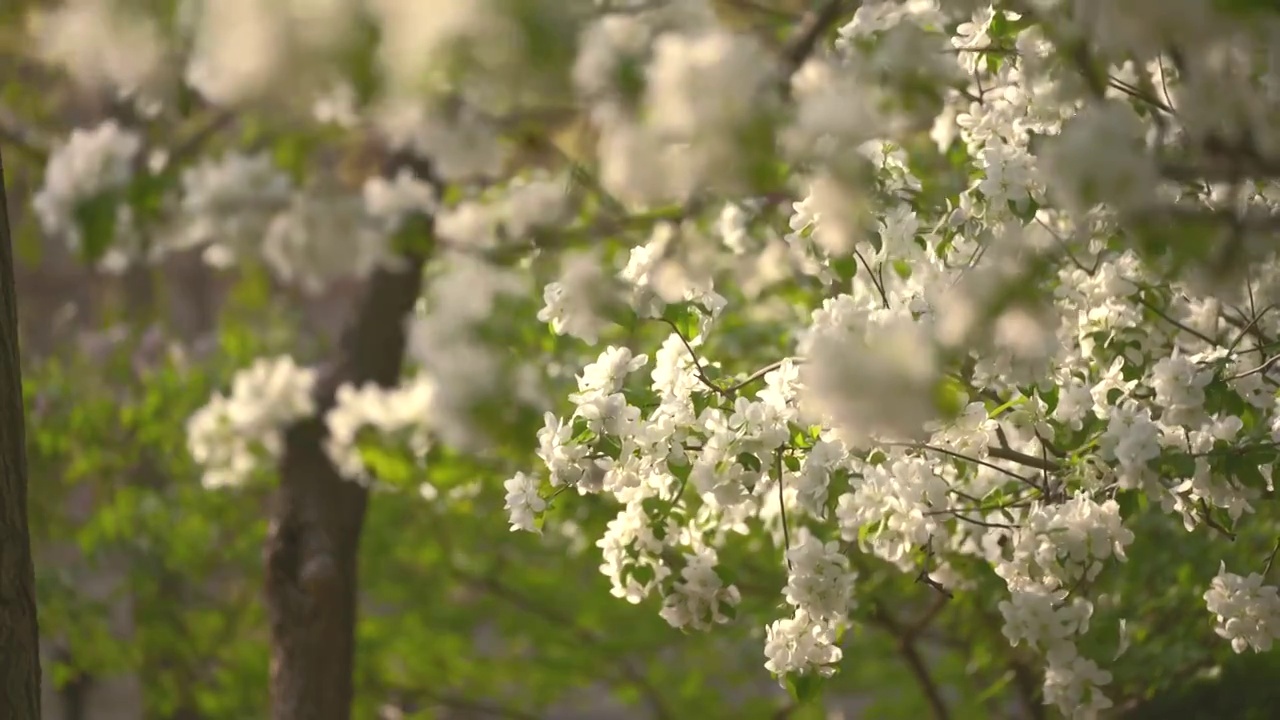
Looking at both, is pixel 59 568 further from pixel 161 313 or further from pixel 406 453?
pixel 406 453

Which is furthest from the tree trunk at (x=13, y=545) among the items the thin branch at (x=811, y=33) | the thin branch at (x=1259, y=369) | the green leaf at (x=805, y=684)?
the thin branch at (x=1259, y=369)

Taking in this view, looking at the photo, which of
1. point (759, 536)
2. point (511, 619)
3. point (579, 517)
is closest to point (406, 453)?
point (579, 517)

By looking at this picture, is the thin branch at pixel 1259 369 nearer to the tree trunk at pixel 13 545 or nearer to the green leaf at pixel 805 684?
the green leaf at pixel 805 684

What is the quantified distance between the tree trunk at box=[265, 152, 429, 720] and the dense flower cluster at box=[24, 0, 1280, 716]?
129 centimetres

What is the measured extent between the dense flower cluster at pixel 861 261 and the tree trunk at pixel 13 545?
0.97ft

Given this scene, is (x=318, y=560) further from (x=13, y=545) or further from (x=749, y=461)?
(x=749, y=461)

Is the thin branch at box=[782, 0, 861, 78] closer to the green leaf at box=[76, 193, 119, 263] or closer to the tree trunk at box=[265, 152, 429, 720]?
the green leaf at box=[76, 193, 119, 263]

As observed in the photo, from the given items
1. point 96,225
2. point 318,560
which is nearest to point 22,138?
point 318,560

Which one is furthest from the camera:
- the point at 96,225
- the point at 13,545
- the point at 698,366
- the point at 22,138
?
the point at 22,138

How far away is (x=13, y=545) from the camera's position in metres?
2.71

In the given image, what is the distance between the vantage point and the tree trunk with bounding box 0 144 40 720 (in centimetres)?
268

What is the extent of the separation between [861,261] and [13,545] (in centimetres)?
184

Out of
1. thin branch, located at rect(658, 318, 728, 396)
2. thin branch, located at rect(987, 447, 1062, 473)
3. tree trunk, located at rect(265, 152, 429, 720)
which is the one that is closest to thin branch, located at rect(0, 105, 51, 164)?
tree trunk, located at rect(265, 152, 429, 720)

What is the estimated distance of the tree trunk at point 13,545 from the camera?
2684 mm
